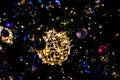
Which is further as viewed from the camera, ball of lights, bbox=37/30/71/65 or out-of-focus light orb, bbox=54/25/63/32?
out-of-focus light orb, bbox=54/25/63/32

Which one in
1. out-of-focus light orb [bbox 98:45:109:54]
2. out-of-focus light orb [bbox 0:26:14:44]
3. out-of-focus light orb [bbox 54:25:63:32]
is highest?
out-of-focus light orb [bbox 0:26:14:44]

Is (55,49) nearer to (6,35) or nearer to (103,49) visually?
(103,49)

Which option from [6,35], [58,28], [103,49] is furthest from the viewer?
[6,35]

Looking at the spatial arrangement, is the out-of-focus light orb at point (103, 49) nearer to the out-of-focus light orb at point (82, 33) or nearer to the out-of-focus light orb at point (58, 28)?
the out-of-focus light orb at point (82, 33)

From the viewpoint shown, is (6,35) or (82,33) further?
(6,35)

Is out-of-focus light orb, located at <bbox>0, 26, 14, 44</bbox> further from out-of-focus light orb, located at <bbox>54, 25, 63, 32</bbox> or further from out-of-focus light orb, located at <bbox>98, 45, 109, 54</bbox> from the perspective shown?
out-of-focus light orb, located at <bbox>98, 45, 109, 54</bbox>

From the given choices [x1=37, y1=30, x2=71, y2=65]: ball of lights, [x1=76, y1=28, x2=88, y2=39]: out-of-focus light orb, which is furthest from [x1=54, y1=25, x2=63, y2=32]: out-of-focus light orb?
[x1=76, y1=28, x2=88, y2=39]: out-of-focus light orb

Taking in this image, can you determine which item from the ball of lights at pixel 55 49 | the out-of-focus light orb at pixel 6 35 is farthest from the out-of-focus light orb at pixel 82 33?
the out-of-focus light orb at pixel 6 35

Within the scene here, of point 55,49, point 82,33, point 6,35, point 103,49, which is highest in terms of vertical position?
point 6,35

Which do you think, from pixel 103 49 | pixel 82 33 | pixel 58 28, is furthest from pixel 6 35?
pixel 103 49
